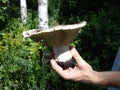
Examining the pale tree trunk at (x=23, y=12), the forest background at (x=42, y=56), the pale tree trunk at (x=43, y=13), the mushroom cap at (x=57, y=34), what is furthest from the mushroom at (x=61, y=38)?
the pale tree trunk at (x=23, y=12)

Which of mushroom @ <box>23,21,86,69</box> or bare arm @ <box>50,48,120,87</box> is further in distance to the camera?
mushroom @ <box>23,21,86,69</box>

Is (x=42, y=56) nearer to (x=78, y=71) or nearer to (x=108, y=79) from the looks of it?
(x=78, y=71)

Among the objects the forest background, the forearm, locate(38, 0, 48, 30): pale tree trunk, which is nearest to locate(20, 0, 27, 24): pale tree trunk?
the forest background

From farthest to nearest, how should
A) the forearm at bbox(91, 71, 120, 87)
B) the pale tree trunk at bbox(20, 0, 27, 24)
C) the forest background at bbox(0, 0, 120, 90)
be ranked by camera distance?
1. the pale tree trunk at bbox(20, 0, 27, 24)
2. the forest background at bbox(0, 0, 120, 90)
3. the forearm at bbox(91, 71, 120, 87)

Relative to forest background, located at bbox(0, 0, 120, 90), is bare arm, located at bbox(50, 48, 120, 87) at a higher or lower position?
higher

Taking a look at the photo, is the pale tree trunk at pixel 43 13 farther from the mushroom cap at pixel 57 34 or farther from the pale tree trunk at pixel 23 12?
the mushroom cap at pixel 57 34

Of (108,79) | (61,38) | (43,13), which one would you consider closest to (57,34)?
(61,38)

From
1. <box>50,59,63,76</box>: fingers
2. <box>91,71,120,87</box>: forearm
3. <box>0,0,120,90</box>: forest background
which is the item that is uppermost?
<box>91,71,120,87</box>: forearm

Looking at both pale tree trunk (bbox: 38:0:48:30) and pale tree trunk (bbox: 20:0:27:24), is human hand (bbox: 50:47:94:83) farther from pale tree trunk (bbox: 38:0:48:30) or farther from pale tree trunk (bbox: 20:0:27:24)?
pale tree trunk (bbox: 20:0:27:24)

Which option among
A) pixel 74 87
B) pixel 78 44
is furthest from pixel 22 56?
pixel 78 44
